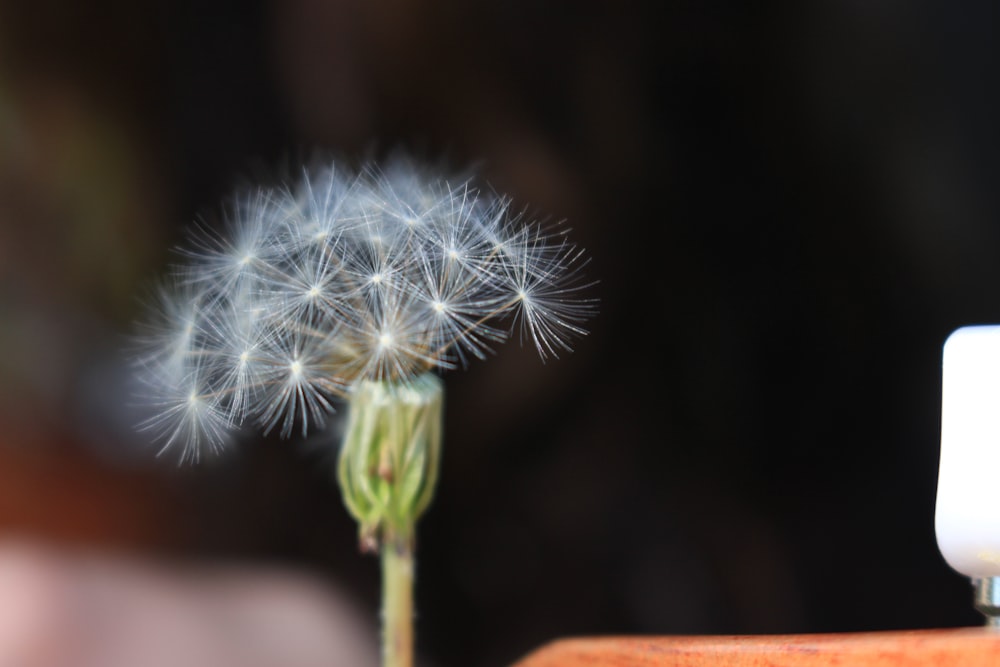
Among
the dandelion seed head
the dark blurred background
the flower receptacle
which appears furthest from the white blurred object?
the dark blurred background

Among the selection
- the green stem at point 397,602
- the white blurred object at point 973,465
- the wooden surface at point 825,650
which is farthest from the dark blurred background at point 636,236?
the wooden surface at point 825,650

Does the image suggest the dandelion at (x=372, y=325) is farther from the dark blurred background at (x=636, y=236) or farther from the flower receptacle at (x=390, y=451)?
A: the dark blurred background at (x=636, y=236)

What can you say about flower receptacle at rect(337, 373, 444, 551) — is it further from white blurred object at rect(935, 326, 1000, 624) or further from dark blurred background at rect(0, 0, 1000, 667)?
dark blurred background at rect(0, 0, 1000, 667)

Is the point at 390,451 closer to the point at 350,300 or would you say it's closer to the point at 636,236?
the point at 350,300

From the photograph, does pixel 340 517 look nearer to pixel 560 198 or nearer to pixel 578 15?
pixel 560 198

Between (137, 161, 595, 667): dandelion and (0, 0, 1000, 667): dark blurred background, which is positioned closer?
(137, 161, 595, 667): dandelion

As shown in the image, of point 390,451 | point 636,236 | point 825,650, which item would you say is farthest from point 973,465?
point 636,236
